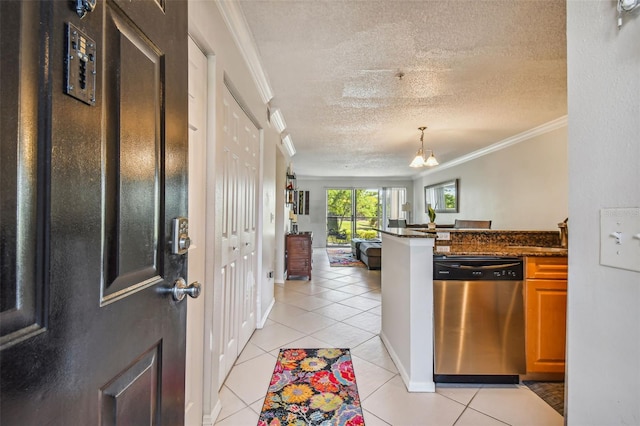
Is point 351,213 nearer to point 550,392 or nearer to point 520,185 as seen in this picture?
point 520,185

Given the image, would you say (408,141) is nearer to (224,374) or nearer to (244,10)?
(244,10)

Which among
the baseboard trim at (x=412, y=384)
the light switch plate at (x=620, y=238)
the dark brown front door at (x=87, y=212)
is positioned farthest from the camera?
the baseboard trim at (x=412, y=384)

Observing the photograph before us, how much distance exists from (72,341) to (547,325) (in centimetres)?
249

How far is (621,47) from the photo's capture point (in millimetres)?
630

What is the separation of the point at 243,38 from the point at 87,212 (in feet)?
5.95

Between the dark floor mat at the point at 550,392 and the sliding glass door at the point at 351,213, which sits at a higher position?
the sliding glass door at the point at 351,213

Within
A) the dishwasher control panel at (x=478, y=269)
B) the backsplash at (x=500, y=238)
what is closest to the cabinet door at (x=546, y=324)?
the dishwasher control panel at (x=478, y=269)

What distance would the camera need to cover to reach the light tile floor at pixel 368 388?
5.38 feet

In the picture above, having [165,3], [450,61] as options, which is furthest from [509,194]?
[165,3]

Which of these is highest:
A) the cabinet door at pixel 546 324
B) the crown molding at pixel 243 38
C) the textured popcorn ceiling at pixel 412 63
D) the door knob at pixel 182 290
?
the textured popcorn ceiling at pixel 412 63

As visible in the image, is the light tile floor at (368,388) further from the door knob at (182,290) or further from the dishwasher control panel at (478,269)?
the door knob at (182,290)

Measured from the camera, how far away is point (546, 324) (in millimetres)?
1952

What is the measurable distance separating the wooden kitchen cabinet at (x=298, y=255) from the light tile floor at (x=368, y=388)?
1.48 metres

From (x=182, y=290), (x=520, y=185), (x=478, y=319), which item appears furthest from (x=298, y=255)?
(x=182, y=290)
